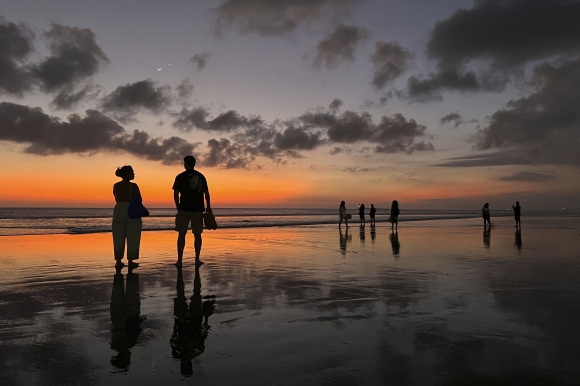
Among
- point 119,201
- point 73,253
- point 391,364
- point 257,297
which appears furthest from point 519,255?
point 73,253

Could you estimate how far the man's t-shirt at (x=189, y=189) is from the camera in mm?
8711

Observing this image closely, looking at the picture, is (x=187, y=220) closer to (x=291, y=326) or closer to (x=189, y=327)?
(x=189, y=327)

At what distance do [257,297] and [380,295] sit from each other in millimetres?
1818

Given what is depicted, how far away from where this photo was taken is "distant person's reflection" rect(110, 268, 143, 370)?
3.43 meters

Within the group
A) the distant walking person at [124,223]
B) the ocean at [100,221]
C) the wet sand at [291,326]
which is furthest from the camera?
the ocean at [100,221]

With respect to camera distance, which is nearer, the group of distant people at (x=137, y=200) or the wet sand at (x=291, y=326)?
the wet sand at (x=291, y=326)

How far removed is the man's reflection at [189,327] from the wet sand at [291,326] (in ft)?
0.04

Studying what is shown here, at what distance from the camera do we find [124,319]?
15.2ft

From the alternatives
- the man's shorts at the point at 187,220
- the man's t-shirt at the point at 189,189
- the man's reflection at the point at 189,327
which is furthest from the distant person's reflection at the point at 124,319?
the man's t-shirt at the point at 189,189

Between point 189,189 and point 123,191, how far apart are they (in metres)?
1.42

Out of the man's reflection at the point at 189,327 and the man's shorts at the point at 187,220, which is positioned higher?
→ the man's shorts at the point at 187,220

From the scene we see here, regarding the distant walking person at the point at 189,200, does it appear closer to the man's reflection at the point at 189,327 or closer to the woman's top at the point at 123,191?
the woman's top at the point at 123,191

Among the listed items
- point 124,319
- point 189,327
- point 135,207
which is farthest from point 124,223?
point 189,327

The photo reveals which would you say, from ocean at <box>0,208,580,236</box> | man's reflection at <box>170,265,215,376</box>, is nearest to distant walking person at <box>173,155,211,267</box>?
man's reflection at <box>170,265,215,376</box>
